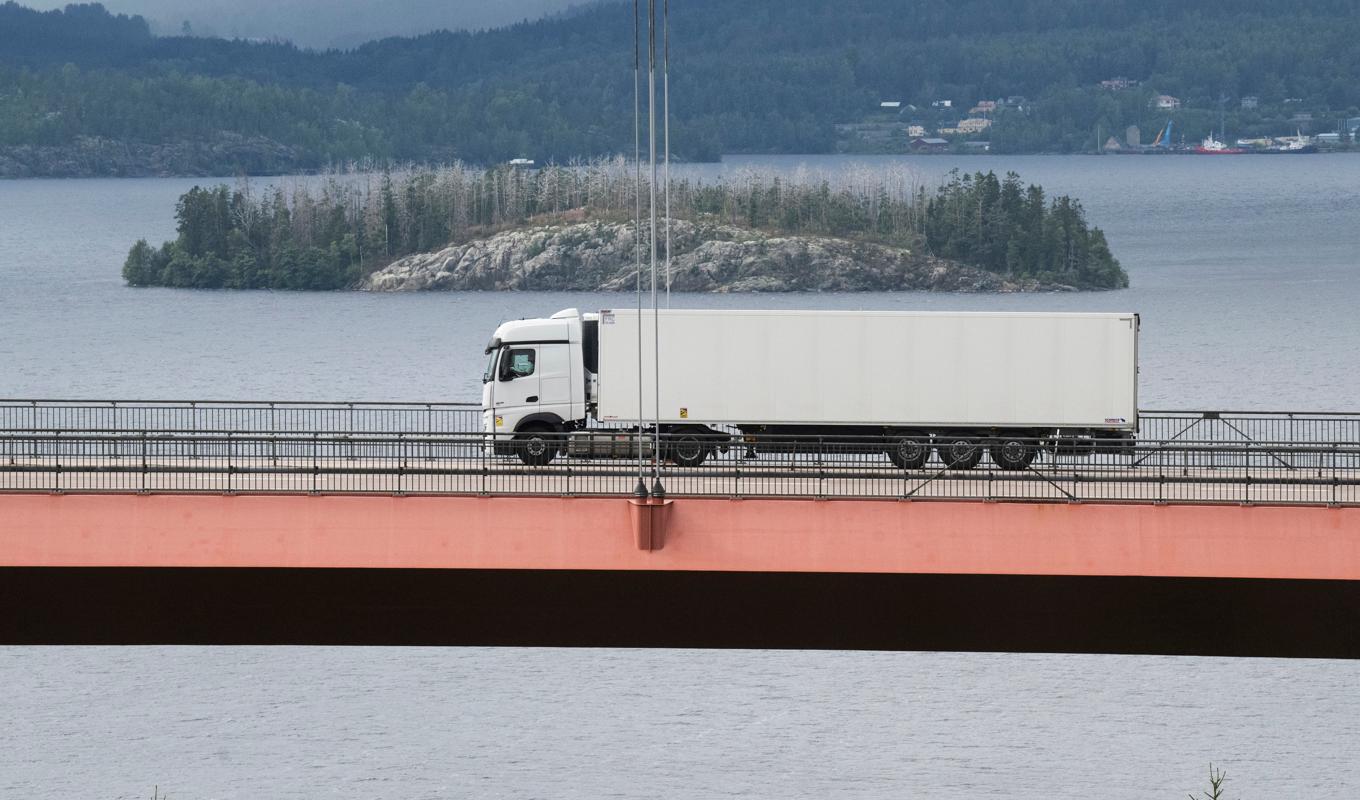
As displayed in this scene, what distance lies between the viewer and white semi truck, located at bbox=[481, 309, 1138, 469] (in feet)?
135

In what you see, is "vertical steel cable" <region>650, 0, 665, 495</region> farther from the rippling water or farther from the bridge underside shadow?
the rippling water

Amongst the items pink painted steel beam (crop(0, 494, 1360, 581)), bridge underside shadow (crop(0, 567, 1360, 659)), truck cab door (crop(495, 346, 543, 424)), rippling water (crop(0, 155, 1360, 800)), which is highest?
truck cab door (crop(495, 346, 543, 424))

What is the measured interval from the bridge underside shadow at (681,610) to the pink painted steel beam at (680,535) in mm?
357

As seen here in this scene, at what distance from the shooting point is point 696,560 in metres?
30.9

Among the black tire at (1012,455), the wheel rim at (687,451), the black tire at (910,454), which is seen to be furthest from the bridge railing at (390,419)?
the black tire at (910,454)

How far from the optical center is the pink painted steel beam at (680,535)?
1202 inches

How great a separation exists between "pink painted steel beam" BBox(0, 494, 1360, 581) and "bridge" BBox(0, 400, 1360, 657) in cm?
3

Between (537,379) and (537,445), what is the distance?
9.80ft

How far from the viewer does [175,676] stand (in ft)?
219

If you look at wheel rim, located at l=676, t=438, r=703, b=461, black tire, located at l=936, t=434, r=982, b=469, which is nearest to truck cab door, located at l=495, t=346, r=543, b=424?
wheel rim, located at l=676, t=438, r=703, b=461

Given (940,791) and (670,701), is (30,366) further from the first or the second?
(940,791)

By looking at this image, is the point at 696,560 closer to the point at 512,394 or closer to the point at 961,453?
the point at 961,453

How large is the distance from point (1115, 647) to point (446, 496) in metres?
→ 11.1

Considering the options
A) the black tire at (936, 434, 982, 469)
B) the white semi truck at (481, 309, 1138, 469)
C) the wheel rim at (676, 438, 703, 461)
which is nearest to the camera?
the black tire at (936, 434, 982, 469)
